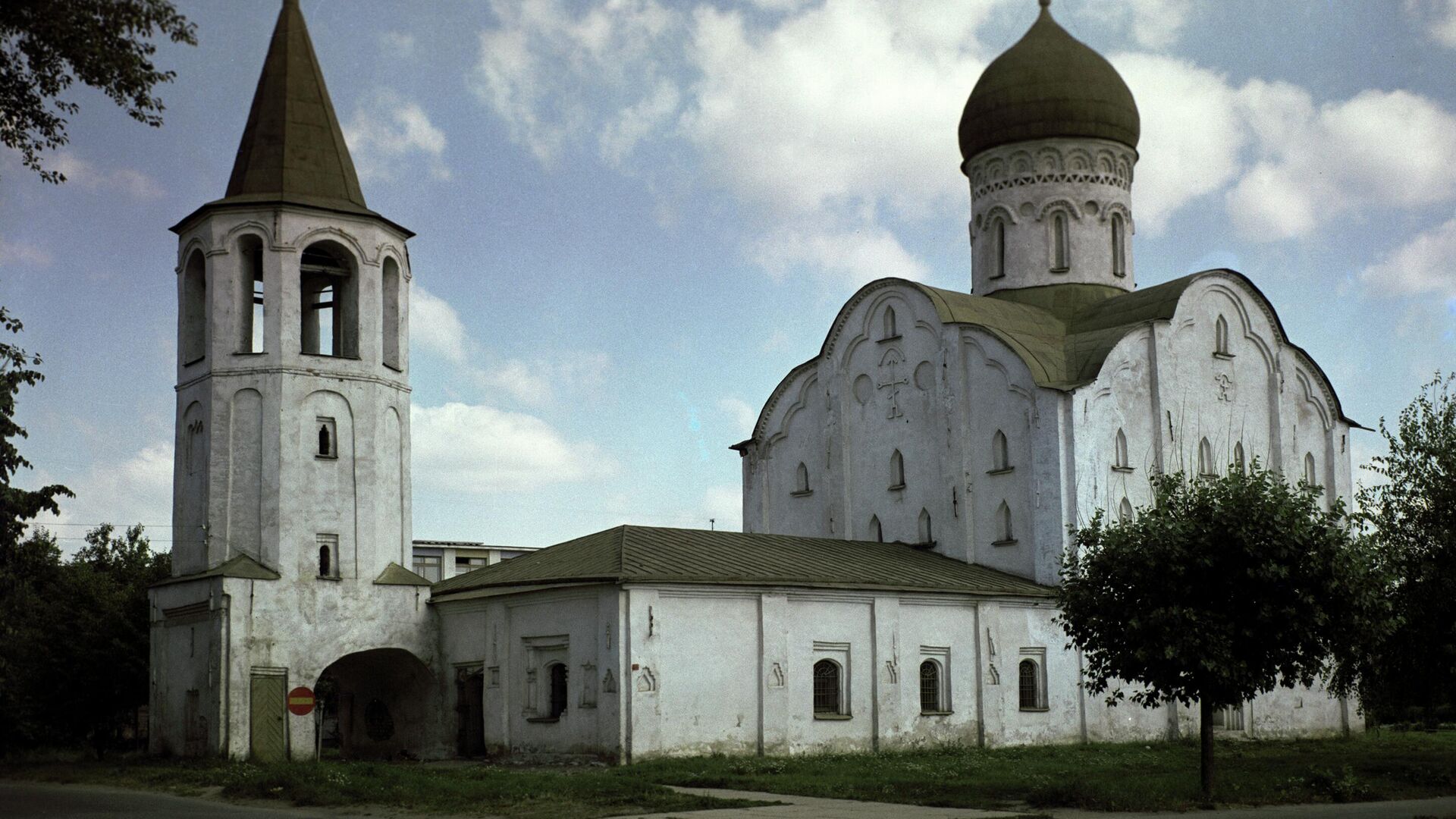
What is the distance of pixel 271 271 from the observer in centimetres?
2817

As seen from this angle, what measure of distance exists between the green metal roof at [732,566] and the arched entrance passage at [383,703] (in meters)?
1.79

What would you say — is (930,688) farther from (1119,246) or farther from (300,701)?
(1119,246)

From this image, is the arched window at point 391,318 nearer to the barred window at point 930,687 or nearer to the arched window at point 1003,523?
the barred window at point 930,687

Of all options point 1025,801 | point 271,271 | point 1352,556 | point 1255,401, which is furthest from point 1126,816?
point 1255,401

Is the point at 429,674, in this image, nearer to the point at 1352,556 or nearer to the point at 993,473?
the point at 993,473

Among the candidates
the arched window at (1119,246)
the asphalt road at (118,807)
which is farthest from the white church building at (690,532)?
→ the asphalt road at (118,807)

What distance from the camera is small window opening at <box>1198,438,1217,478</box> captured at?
34.7m

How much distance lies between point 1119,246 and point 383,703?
21.8 m

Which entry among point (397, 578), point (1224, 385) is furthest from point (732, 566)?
point (1224, 385)

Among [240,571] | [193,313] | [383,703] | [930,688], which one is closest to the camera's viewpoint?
[240,571]

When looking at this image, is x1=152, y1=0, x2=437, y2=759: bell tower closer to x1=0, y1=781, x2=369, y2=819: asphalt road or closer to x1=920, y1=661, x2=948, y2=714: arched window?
x1=0, y1=781, x2=369, y2=819: asphalt road

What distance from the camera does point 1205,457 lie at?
1372 inches

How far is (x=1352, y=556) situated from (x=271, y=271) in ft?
63.9

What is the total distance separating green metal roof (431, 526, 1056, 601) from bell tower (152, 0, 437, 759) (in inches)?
82.2
